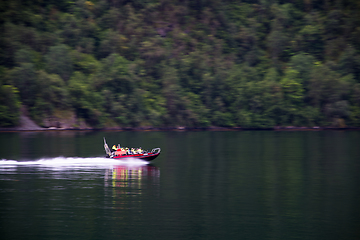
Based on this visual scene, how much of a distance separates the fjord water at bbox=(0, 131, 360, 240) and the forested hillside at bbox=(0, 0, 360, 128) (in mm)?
90044

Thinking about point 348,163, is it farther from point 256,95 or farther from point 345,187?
point 256,95

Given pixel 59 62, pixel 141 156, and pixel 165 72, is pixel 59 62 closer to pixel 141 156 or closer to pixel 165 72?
pixel 165 72

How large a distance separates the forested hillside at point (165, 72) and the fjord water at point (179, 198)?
295 feet

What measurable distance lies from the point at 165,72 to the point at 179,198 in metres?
142

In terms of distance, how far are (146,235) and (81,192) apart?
43.6 ft

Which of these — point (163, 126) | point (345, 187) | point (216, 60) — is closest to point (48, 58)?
point (163, 126)

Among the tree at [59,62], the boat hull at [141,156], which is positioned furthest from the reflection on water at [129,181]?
the tree at [59,62]

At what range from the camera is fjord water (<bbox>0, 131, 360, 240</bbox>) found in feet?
97.5

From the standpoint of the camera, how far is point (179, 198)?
38.2 m

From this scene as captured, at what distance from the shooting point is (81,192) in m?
40.1

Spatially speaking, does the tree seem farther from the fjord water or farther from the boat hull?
the boat hull

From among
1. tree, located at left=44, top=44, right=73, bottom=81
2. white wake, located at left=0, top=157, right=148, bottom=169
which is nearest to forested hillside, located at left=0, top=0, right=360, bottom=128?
tree, located at left=44, top=44, right=73, bottom=81

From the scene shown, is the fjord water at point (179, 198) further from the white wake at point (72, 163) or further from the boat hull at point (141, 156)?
the boat hull at point (141, 156)

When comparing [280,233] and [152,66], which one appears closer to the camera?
[280,233]
